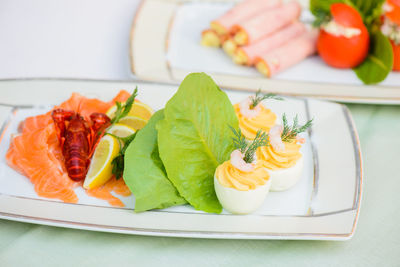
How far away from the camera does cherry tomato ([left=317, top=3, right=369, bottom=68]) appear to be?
1882 millimetres

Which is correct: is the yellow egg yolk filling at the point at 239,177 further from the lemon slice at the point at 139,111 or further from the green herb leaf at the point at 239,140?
the lemon slice at the point at 139,111

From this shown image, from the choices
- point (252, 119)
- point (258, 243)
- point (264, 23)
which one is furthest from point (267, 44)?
point (258, 243)

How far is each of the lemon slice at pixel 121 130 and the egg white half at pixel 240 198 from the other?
343 mm

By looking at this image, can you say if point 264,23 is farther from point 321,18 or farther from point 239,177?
point 239,177

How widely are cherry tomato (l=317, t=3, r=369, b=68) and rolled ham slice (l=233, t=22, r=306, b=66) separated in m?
0.17

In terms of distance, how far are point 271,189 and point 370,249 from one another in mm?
316

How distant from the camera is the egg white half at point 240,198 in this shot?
1.22m

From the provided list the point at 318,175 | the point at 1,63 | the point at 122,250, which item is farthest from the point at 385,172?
the point at 1,63

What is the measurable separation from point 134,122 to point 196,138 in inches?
10.8

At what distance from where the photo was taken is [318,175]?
1439mm

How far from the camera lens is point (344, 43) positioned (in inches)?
75.2

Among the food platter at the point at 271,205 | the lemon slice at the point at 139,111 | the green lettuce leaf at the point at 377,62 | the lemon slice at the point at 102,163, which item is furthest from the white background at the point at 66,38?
the green lettuce leaf at the point at 377,62

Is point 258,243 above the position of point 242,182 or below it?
below

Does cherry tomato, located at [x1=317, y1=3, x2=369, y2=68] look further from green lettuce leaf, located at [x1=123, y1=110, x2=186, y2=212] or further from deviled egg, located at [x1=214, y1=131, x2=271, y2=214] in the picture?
green lettuce leaf, located at [x1=123, y1=110, x2=186, y2=212]
